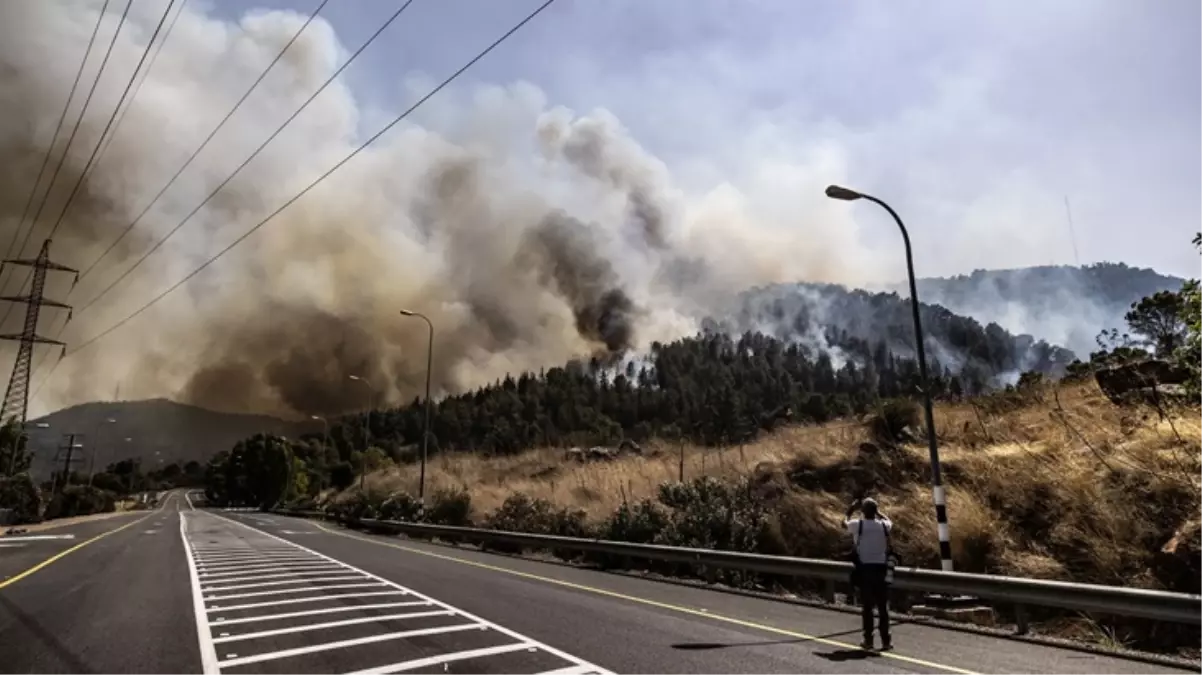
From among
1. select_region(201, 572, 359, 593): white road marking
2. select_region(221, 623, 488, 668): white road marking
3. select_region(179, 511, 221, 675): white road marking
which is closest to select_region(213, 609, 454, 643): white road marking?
select_region(179, 511, 221, 675): white road marking

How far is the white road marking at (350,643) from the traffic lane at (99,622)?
17.9 inches

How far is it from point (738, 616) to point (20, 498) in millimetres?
72107

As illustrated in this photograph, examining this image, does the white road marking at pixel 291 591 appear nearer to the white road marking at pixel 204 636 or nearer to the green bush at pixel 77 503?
the white road marking at pixel 204 636

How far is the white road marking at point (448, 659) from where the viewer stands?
22.5 ft

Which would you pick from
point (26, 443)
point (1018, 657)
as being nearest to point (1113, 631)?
point (1018, 657)

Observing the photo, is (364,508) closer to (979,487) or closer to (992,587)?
(979,487)

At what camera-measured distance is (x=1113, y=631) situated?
10500mm

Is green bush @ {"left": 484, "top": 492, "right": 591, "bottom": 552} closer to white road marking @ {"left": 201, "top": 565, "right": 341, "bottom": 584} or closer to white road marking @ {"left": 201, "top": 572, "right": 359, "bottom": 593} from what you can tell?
white road marking @ {"left": 201, "top": 565, "right": 341, "bottom": 584}

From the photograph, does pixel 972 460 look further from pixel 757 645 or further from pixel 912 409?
pixel 757 645

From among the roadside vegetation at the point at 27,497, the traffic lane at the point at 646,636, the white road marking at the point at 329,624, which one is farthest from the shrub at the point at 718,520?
the roadside vegetation at the point at 27,497

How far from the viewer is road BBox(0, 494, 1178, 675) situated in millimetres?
7332

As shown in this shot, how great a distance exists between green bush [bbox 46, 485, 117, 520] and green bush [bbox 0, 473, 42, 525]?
9.36 m

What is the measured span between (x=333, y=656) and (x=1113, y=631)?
34.0 ft

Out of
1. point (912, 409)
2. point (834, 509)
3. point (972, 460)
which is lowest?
point (834, 509)
